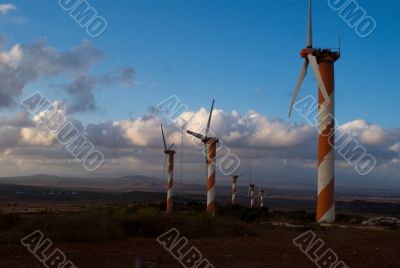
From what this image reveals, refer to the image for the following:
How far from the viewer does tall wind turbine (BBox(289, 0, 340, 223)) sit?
25.0 metres

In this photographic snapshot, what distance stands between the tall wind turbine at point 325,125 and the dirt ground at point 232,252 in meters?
5.71

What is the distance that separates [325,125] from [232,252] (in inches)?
462

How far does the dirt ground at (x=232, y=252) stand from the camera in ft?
43.7

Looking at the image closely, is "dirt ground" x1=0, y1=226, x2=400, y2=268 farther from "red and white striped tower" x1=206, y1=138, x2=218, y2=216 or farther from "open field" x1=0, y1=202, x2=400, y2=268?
"red and white striped tower" x1=206, y1=138, x2=218, y2=216

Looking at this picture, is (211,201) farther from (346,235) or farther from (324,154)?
(346,235)

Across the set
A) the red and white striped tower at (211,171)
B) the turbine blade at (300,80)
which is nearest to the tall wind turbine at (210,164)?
the red and white striped tower at (211,171)

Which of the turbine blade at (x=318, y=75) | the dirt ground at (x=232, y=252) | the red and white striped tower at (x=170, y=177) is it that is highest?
the turbine blade at (x=318, y=75)

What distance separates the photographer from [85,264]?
12875mm

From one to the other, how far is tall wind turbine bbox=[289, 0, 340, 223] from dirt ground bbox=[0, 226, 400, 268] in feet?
18.7

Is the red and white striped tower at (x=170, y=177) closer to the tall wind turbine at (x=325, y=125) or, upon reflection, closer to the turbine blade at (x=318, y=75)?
the tall wind turbine at (x=325, y=125)

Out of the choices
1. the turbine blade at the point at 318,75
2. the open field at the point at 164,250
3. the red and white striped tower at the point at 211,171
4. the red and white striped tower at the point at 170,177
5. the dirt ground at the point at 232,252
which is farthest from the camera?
the red and white striped tower at the point at 170,177

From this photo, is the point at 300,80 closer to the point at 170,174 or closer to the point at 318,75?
the point at 318,75

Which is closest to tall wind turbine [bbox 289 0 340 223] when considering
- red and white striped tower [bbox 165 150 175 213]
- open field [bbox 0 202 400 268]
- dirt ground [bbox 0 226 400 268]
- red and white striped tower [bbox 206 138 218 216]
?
open field [bbox 0 202 400 268]

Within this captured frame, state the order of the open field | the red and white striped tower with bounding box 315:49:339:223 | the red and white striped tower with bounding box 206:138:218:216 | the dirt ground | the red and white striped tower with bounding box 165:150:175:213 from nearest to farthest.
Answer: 1. the dirt ground
2. the open field
3. the red and white striped tower with bounding box 315:49:339:223
4. the red and white striped tower with bounding box 206:138:218:216
5. the red and white striped tower with bounding box 165:150:175:213
